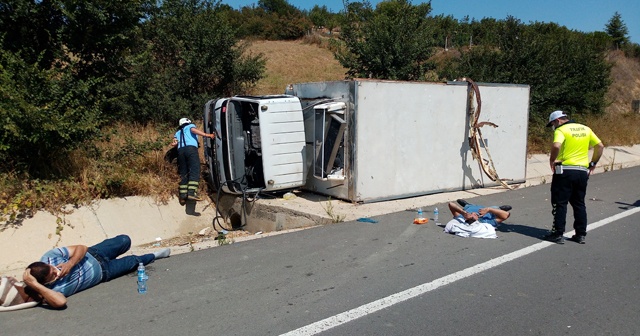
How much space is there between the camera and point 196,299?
485 cm

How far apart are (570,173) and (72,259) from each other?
19.3 feet

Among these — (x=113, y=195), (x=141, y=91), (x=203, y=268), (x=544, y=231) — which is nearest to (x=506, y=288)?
(x=544, y=231)

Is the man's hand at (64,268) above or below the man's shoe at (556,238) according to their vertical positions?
above

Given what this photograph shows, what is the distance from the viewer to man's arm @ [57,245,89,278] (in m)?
4.79

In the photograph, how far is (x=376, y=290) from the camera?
502 cm

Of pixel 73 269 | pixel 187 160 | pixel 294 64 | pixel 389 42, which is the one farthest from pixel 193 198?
pixel 294 64

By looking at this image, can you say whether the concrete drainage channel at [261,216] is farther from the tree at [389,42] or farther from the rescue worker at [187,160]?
the tree at [389,42]

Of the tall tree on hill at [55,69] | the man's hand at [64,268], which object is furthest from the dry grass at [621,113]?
the man's hand at [64,268]

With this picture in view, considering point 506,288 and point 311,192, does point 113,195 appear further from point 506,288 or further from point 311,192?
point 506,288

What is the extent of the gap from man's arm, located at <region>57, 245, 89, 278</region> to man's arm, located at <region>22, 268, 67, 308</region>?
21 centimetres

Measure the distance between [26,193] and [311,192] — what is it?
4.86 m

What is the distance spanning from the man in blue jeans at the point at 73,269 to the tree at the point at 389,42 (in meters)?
12.2

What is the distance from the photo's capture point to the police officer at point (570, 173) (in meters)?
6.60

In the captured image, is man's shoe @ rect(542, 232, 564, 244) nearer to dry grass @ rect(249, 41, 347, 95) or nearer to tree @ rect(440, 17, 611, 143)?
tree @ rect(440, 17, 611, 143)
